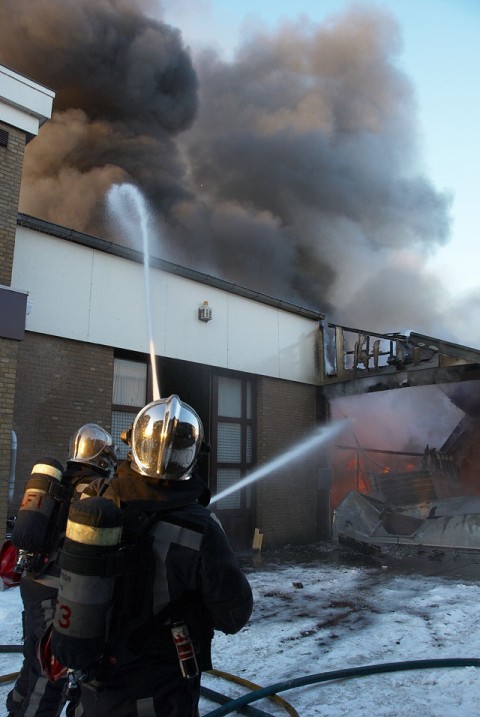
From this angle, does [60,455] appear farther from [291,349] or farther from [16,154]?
[291,349]

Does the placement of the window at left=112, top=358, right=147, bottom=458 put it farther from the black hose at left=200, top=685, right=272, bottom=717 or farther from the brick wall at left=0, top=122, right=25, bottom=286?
the black hose at left=200, top=685, right=272, bottom=717

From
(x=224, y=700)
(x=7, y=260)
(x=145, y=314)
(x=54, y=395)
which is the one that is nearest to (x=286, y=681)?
(x=224, y=700)

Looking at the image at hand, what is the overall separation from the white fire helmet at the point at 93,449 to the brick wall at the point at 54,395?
4.38 metres

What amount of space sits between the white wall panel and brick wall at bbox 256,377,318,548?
18.4 inches

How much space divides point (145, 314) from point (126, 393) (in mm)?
1389

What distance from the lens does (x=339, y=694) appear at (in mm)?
3615

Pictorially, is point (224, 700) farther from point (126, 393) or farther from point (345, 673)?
point (126, 393)

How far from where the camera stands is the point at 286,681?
359 cm

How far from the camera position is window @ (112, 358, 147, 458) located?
8.69m

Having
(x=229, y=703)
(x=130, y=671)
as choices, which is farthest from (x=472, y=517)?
(x=130, y=671)

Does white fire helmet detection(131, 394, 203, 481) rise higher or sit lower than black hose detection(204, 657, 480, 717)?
higher

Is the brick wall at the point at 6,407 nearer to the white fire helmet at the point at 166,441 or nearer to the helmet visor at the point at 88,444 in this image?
the helmet visor at the point at 88,444

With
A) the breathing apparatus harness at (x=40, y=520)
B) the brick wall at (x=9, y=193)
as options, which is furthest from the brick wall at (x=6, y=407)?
the breathing apparatus harness at (x=40, y=520)

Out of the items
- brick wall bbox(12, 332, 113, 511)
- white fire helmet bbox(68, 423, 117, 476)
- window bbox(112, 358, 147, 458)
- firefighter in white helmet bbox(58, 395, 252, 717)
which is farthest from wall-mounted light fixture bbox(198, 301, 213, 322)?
firefighter in white helmet bbox(58, 395, 252, 717)
